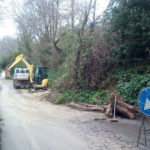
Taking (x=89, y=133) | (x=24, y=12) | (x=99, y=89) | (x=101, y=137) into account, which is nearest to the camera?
(x=101, y=137)

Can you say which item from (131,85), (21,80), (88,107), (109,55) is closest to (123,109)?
(131,85)

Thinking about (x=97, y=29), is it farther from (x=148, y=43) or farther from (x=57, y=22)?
(x=57, y=22)

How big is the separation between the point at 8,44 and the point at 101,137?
6521 centimetres

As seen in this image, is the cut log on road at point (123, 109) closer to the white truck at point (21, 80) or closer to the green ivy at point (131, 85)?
the green ivy at point (131, 85)

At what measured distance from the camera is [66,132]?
24.7 ft

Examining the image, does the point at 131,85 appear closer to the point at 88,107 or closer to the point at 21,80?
the point at 88,107

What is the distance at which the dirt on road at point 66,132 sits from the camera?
607 cm

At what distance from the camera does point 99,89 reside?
13773 millimetres

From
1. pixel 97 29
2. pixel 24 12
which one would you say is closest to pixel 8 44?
pixel 24 12

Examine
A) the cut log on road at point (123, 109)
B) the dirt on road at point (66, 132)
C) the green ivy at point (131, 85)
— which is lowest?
the dirt on road at point (66, 132)

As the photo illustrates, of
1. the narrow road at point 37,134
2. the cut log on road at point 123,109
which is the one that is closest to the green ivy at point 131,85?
the cut log on road at point 123,109

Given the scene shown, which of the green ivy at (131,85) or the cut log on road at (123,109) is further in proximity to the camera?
the green ivy at (131,85)

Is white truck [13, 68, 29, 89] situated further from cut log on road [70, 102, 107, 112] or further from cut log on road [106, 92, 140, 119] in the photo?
cut log on road [106, 92, 140, 119]

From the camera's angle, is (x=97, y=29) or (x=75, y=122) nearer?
(x=75, y=122)
